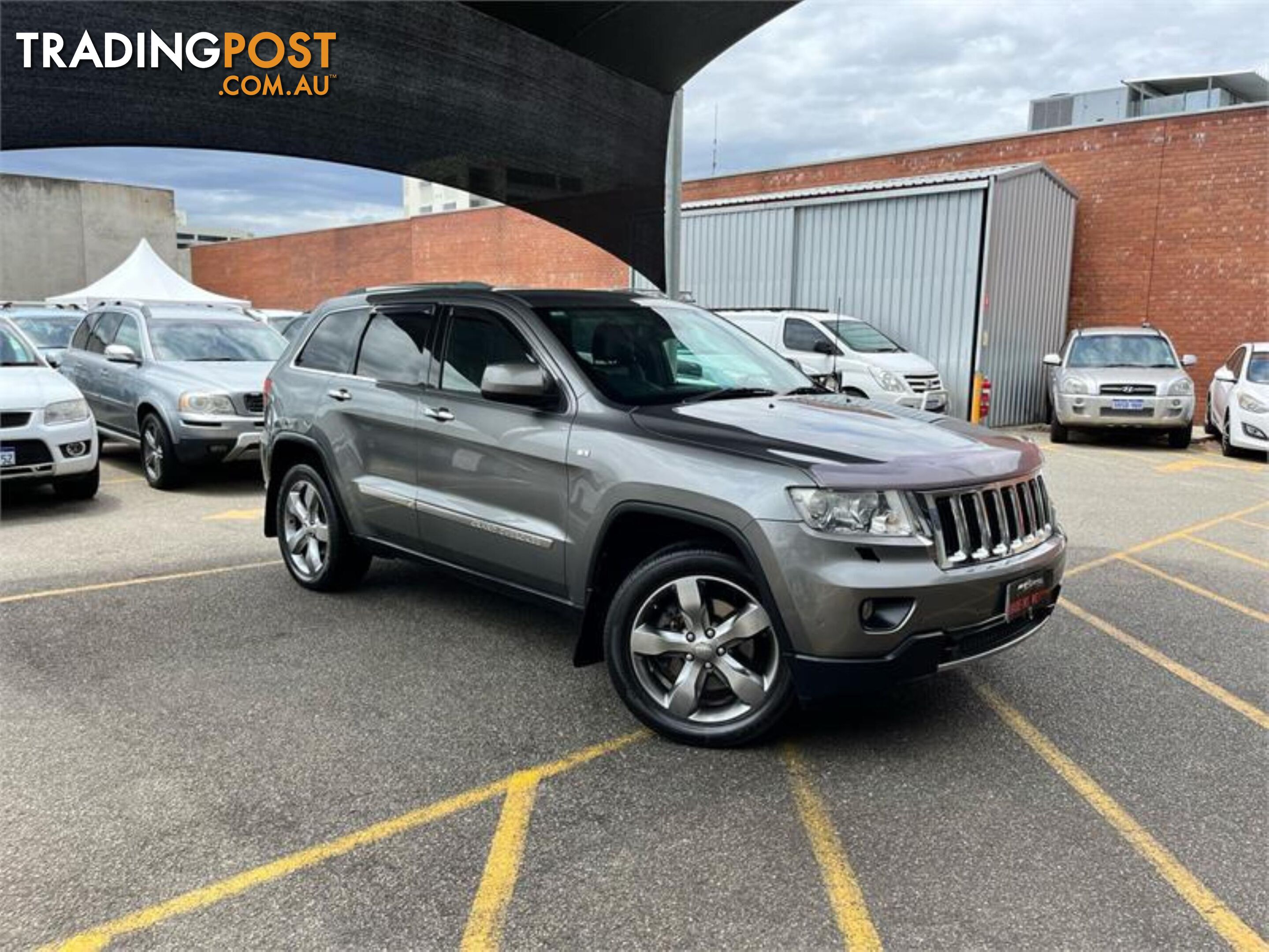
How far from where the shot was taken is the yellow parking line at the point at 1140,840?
2.58 meters

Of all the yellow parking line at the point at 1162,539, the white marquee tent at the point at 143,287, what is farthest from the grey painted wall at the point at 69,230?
the yellow parking line at the point at 1162,539

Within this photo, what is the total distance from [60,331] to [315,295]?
23.8 m

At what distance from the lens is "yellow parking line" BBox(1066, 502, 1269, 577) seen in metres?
6.52

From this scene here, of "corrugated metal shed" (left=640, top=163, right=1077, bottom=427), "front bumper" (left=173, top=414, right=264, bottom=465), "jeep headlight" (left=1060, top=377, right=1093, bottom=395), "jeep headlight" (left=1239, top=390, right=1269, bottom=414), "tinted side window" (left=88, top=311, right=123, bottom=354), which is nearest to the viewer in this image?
"front bumper" (left=173, top=414, right=264, bottom=465)

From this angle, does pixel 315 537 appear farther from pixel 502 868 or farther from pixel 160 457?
pixel 160 457

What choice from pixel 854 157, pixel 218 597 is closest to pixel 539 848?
pixel 218 597

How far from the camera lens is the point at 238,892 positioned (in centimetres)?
270

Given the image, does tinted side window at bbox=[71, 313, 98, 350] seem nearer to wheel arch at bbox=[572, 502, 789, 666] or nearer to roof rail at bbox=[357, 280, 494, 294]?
roof rail at bbox=[357, 280, 494, 294]

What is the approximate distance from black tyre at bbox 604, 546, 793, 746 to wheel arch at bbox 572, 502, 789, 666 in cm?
8

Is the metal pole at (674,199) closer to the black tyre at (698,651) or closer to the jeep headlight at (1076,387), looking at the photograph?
the black tyre at (698,651)

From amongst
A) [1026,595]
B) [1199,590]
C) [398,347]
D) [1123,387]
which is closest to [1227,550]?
[1199,590]

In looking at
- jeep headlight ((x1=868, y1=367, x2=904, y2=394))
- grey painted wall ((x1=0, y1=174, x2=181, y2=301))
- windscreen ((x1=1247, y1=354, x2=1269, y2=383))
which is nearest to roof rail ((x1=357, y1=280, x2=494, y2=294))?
jeep headlight ((x1=868, y1=367, x2=904, y2=394))

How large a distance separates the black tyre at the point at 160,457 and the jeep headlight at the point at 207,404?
0.32 m

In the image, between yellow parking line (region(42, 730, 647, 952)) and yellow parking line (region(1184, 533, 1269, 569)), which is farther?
yellow parking line (region(1184, 533, 1269, 569))
